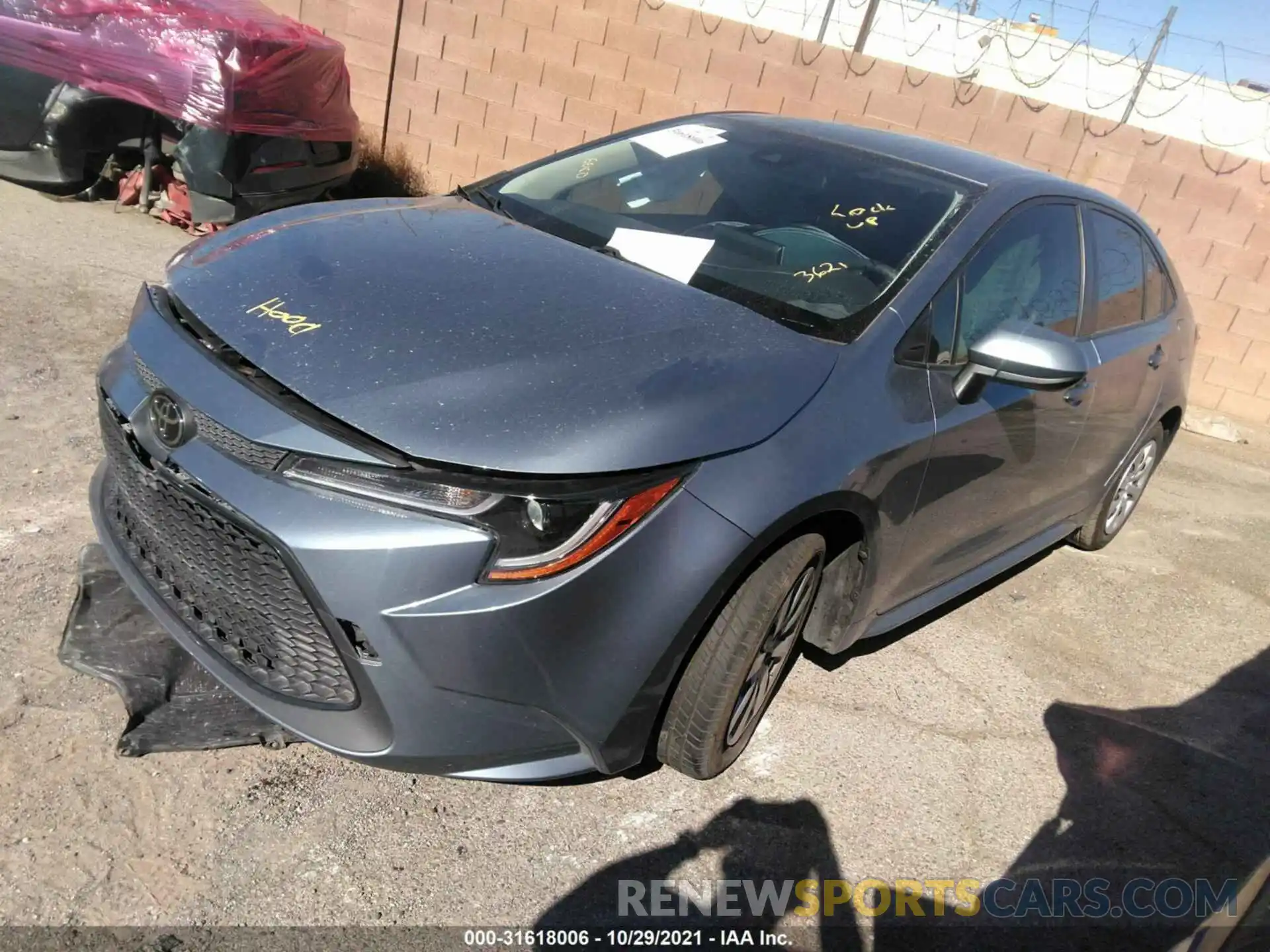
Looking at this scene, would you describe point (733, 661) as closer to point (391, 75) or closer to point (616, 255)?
point (616, 255)

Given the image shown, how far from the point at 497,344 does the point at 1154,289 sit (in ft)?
10.7

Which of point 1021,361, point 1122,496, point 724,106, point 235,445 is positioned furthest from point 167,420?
point 724,106

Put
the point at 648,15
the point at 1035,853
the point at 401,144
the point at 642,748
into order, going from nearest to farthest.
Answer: the point at 642,748 → the point at 1035,853 → the point at 648,15 → the point at 401,144

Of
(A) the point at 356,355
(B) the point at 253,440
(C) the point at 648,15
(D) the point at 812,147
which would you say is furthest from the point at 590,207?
(C) the point at 648,15

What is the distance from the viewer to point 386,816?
241 cm

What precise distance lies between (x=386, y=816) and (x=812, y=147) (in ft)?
8.18

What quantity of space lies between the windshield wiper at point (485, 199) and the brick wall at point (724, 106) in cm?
510

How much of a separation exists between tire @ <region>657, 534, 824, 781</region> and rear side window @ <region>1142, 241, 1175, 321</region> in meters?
2.44

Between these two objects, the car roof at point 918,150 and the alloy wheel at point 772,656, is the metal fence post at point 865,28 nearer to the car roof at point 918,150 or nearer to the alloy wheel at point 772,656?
the car roof at point 918,150

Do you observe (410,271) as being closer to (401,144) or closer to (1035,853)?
(1035,853)

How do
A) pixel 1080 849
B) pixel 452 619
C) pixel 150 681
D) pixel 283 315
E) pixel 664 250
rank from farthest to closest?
pixel 664 250
pixel 1080 849
pixel 150 681
pixel 283 315
pixel 452 619

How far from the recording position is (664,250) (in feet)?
9.71

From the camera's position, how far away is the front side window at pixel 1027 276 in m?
3.01

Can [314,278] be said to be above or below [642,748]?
above
